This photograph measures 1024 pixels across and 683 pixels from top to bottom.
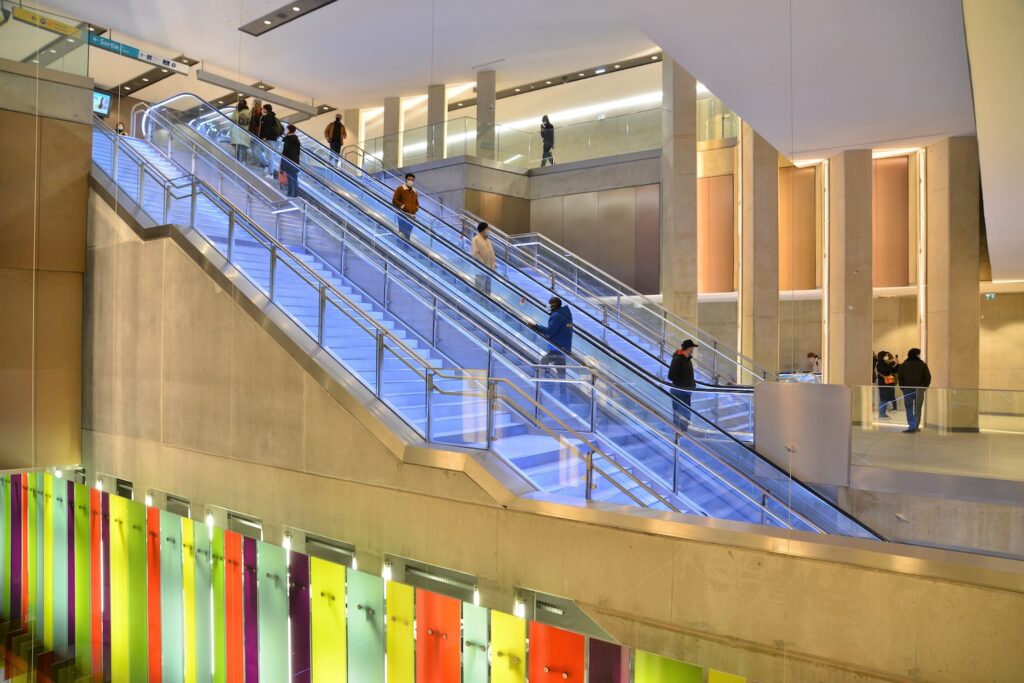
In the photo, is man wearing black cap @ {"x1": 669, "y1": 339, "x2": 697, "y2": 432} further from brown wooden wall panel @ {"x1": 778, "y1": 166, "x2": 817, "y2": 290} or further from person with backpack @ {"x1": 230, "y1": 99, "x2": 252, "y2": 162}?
brown wooden wall panel @ {"x1": 778, "y1": 166, "x2": 817, "y2": 290}

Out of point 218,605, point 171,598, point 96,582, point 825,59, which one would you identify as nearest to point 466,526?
point 218,605

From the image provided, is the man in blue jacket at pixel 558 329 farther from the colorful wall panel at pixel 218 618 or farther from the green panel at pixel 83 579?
the green panel at pixel 83 579

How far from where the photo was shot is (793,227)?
667 inches

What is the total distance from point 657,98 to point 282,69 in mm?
11492

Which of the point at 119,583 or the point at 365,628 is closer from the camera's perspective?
the point at 365,628

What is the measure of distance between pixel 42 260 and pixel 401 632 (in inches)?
324

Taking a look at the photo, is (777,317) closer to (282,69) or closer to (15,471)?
(15,471)

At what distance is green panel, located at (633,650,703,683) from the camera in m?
4.34

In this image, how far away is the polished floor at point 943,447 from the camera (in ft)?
25.1

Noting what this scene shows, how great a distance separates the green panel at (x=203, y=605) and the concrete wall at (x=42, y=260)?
4.32m

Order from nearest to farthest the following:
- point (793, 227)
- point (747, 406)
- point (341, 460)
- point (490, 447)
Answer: point (490, 447) < point (341, 460) < point (747, 406) < point (793, 227)

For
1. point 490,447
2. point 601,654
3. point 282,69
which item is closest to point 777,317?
point 490,447

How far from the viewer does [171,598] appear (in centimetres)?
738

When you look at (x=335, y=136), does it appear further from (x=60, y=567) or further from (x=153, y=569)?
(x=153, y=569)
